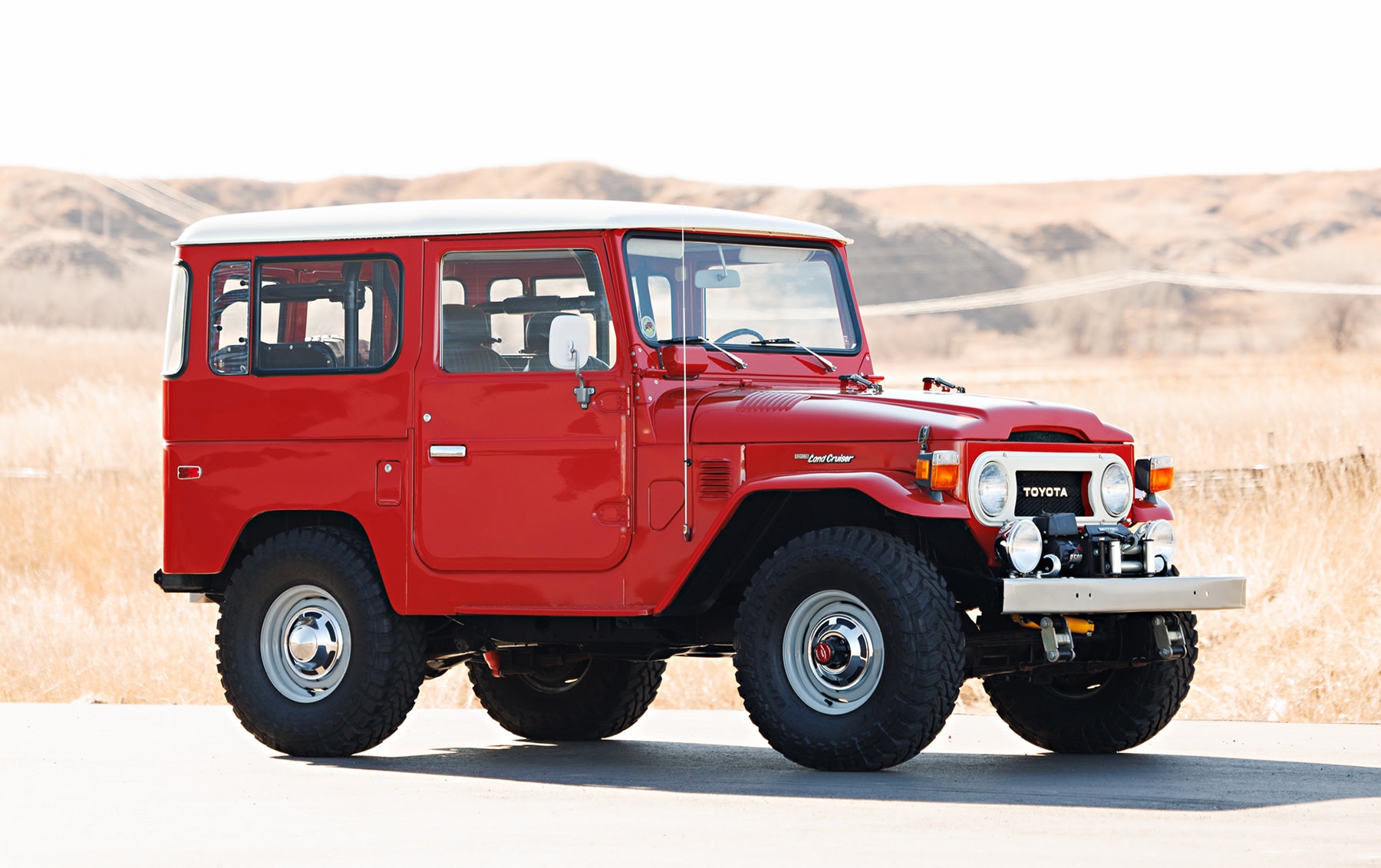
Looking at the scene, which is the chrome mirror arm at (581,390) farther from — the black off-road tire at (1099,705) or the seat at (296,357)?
the black off-road tire at (1099,705)

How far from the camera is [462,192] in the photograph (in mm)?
144875

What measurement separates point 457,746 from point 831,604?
3.00 metres

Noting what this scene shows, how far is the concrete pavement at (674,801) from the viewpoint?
23.0ft

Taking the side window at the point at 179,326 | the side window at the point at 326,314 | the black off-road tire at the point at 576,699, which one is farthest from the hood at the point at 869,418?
the side window at the point at 179,326

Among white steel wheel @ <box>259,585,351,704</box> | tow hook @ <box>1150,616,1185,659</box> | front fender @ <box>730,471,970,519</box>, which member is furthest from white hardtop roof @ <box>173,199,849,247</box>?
tow hook @ <box>1150,616,1185,659</box>

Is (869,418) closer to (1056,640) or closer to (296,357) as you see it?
(1056,640)

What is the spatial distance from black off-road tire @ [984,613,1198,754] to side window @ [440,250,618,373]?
110 inches

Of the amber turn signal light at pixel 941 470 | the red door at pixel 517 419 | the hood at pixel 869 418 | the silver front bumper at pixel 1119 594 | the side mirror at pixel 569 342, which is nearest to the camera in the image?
the silver front bumper at pixel 1119 594

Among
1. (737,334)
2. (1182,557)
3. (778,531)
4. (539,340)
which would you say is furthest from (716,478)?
(1182,557)

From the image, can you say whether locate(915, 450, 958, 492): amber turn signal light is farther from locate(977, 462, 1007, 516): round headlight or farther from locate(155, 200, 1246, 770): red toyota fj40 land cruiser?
locate(977, 462, 1007, 516): round headlight

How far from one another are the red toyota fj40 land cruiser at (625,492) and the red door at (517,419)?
0.6 inches

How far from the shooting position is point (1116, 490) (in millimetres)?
9648

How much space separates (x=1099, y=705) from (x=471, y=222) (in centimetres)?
406

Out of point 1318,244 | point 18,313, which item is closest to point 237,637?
point 18,313
